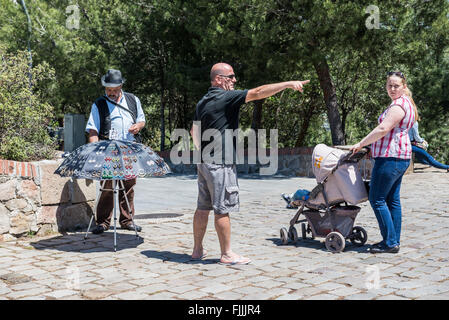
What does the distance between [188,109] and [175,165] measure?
4143mm

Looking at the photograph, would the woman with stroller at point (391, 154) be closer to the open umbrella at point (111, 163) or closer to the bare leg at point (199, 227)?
the bare leg at point (199, 227)

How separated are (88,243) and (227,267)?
1883mm

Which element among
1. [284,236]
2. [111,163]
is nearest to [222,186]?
[111,163]

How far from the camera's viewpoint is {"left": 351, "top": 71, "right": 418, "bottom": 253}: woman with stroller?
5.48 meters

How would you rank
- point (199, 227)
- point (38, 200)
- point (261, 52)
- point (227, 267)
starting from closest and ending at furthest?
point (227, 267), point (199, 227), point (38, 200), point (261, 52)

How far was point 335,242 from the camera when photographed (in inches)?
228

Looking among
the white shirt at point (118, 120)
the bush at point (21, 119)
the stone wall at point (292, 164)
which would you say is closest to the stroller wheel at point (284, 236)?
the white shirt at point (118, 120)

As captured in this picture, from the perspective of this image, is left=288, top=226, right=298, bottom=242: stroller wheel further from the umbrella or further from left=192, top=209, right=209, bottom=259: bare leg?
the umbrella

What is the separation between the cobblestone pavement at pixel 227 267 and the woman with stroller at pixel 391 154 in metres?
0.27

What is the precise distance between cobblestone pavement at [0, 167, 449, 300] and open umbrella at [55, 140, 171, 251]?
69cm

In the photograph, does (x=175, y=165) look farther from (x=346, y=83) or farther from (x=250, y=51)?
(x=346, y=83)

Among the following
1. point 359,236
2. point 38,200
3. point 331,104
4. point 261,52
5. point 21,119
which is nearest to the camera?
point 359,236

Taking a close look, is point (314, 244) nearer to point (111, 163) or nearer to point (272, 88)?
point (272, 88)

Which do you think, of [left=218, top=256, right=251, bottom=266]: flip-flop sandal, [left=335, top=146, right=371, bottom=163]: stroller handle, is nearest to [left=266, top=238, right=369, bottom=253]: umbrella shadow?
[left=335, top=146, right=371, bottom=163]: stroller handle
